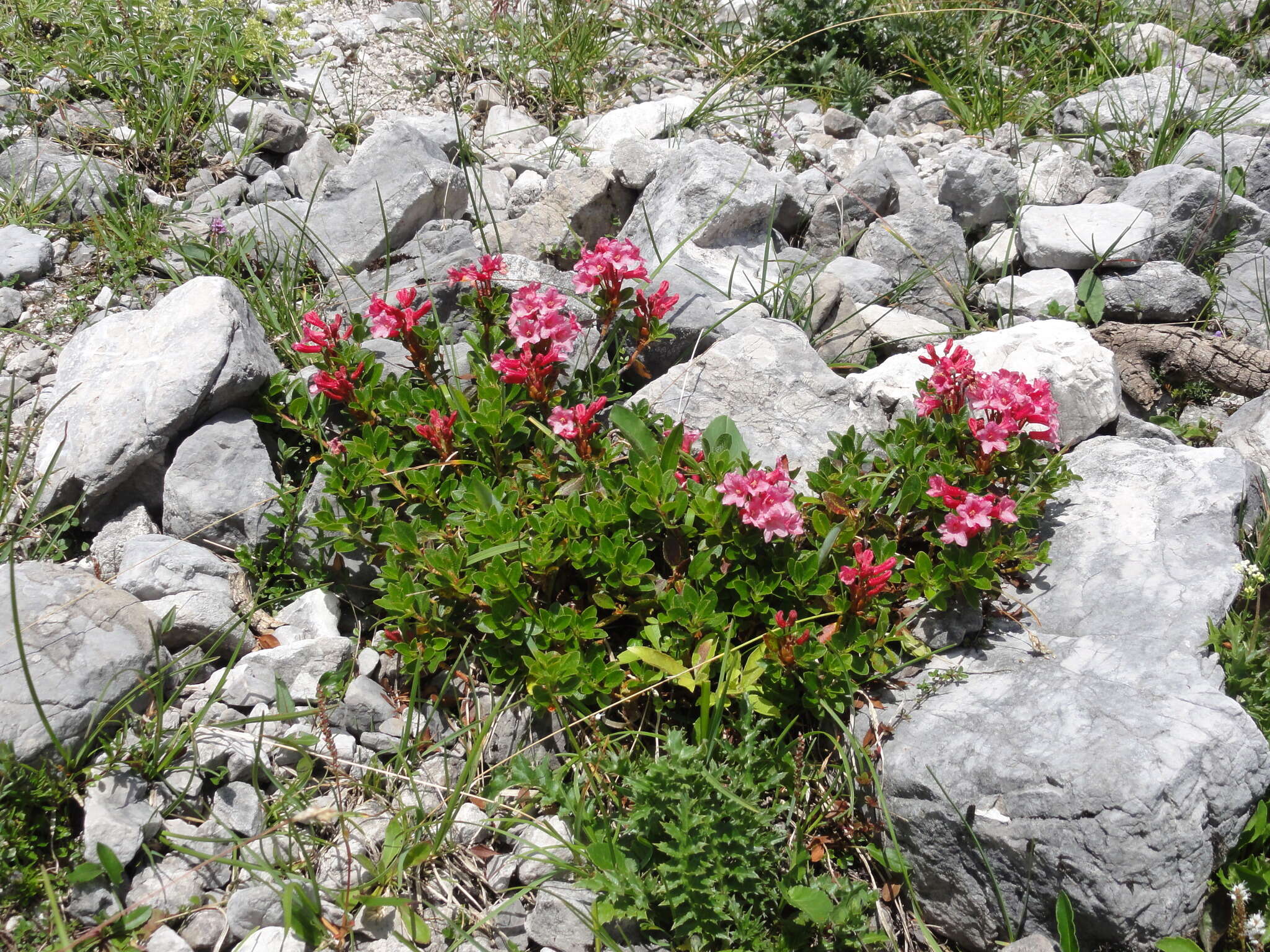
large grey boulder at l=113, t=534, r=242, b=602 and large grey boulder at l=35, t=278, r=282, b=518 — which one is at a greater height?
large grey boulder at l=35, t=278, r=282, b=518

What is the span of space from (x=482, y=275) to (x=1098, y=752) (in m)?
2.69

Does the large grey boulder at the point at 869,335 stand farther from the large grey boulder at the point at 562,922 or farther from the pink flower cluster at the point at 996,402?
the large grey boulder at the point at 562,922

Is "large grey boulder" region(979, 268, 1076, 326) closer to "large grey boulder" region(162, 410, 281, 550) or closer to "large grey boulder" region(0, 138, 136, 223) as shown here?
"large grey boulder" region(162, 410, 281, 550)

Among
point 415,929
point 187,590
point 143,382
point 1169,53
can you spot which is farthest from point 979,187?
point 415,929

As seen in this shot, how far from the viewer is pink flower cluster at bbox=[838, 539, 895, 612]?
2.91 meters

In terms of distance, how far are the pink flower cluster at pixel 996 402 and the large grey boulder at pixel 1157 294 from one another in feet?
5.08

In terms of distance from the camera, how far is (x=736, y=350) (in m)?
3.81

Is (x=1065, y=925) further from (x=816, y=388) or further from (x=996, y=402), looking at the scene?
(x=816, y=388)

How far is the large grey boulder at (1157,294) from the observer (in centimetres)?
440

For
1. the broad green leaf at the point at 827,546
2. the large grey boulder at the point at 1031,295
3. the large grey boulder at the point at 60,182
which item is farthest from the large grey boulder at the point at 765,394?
the large grey boulder at the point at 60,182

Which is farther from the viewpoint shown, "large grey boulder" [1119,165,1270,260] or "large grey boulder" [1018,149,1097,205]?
"large grey boulder" [1018,149,1097,205]

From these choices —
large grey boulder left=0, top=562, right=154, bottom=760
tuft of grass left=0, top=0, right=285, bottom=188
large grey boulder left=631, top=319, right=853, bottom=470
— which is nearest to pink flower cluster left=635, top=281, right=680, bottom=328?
large grey boulder left=631, top=319, right=853, bottom=470

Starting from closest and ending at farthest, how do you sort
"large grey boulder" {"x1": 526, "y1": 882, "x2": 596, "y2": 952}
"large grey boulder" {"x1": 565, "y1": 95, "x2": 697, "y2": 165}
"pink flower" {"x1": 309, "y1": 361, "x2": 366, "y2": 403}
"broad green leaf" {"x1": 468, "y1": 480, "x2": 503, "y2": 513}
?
"large grey boulder" {"x1": 526, "y1": 882, "x2": 596, "y2": 952} < "broad green leaf" {"x1": 468, "y1": 480, "x2": 503, "y2": 513} < "pink flower" {"x1": 309, "y1": 361, "x2": 366, "y2": 403} < "large grey boulder" {"x1": 565, "y1": 95, "x2": 697, "y2": 165}

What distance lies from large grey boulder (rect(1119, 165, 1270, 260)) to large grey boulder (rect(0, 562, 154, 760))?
15.9 feet
